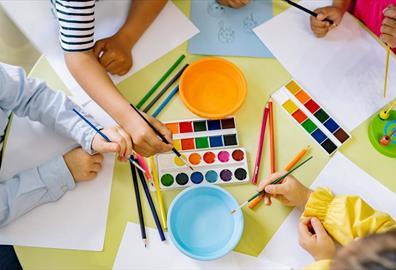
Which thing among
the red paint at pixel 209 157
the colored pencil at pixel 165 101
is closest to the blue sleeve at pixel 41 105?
the colored pencil at pixel 165 101

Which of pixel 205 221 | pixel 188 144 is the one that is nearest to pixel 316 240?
pixel 205 221

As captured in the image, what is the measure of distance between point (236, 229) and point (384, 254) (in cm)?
30

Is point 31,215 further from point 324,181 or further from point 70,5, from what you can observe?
point 324,181

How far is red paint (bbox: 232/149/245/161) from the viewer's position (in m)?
0.86

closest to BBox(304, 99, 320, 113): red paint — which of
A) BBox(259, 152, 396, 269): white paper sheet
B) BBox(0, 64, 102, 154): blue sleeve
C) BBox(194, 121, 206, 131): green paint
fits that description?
BBox(259, 152, 396, 269): white paper sheet

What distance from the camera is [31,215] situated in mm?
806

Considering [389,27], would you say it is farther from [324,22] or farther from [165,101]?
[165,101]

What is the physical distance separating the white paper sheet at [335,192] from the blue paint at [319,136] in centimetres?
4

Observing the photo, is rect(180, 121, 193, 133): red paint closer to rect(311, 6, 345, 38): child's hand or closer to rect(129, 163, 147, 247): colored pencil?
rect(129, 163, 147, 247): colored pencil

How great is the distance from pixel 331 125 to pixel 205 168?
0.27 m

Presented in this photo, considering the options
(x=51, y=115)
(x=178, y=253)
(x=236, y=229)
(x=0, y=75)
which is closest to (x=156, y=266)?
Result: (x=178, y=253)

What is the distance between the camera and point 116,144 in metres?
0.81

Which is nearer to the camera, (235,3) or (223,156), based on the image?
(223,156)

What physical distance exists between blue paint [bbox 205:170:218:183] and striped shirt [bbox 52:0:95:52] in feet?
1.16
